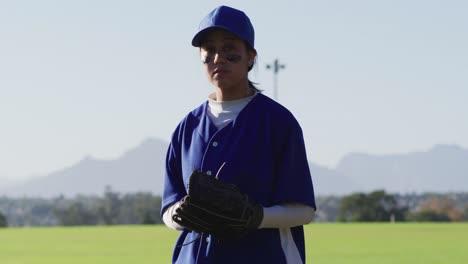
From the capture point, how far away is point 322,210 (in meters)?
102

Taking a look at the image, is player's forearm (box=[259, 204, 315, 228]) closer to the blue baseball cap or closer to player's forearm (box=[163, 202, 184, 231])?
player's forearm (box=[163, 202, 184, 231])

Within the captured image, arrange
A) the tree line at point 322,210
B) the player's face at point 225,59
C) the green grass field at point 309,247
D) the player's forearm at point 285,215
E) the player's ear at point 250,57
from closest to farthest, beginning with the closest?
the player's forearm at point 285,215, the player's face at point 225,59, the player's ear at point 250,57, the green grass field at point 309,247, the tree line at point 322,210

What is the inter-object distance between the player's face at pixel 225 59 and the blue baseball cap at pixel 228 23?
4cm

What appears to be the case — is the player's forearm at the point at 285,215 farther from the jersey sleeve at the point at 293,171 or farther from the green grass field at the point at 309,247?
the green grass field at the point at 309,247

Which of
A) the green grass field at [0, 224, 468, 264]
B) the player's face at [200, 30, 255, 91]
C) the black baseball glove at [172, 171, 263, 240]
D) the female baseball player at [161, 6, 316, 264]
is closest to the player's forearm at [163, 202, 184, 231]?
the female baseball player at [161, 6, 316, 264]

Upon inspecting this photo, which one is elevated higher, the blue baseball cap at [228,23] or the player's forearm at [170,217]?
the blue baseball cap at [228,23]

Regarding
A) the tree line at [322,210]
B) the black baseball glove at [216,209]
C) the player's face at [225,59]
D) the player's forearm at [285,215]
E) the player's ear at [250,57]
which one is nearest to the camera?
the black baseball glove at [216,209]

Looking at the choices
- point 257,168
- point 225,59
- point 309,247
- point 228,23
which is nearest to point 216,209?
point 257,168

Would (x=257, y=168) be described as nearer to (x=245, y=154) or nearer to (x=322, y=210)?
(x=245, y=154)

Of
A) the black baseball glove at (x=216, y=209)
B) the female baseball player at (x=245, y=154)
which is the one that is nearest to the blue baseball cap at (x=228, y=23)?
the female baseball player at (x=245, y=154)

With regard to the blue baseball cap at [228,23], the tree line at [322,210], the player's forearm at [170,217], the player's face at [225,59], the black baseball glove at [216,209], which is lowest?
the tree line at [322,210]

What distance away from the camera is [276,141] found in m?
4.31

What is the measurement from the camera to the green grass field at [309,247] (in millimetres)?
17375

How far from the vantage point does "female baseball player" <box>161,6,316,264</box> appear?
425cm
